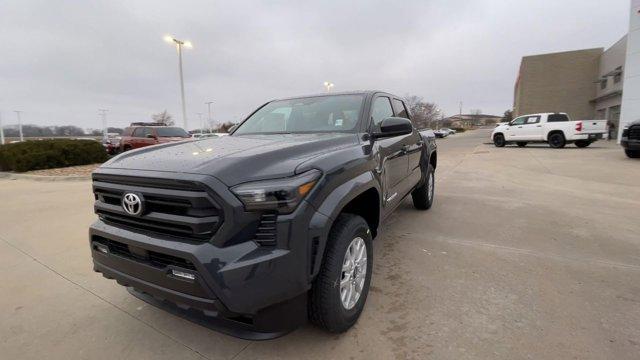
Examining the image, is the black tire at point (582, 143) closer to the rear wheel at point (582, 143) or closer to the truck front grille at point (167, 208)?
the rear wheel at point (582, 143)

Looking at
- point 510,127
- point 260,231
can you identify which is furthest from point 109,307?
point 510,127

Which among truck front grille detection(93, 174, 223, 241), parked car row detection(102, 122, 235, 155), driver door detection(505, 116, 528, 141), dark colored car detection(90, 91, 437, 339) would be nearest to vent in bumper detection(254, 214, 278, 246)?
dark colored car detection(90, 91, 437, 339)

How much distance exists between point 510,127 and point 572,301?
20111 mm

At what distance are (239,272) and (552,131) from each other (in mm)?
20647

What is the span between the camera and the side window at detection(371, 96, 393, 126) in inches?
133

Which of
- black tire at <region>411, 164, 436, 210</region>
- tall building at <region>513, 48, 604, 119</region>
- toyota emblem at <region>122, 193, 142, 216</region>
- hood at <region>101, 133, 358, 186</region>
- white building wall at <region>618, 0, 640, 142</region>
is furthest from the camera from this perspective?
tall building at <region>513, 48, 604, 119</region>

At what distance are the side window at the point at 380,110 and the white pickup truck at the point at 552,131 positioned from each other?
17594 millimetres

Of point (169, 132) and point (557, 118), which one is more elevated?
point (557, 118)

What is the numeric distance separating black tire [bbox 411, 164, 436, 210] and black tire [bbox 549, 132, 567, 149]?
16.1 metres

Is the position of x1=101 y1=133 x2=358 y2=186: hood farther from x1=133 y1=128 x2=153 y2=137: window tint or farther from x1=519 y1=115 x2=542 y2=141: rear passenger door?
x1=519 y1=115 x2=542 y2=141: rear passenger door

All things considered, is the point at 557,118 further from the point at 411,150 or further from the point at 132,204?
the point at 132,204

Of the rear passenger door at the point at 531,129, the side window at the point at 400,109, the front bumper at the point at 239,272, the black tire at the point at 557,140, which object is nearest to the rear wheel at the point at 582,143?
the black tire at the point at 557,140

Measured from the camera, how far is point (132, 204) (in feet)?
6.77

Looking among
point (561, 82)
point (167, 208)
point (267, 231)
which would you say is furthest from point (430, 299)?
point (561, 82)
